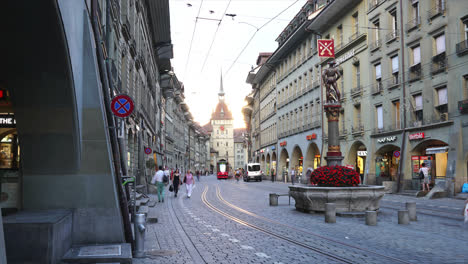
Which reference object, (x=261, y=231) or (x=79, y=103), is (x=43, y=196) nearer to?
(x=79, y=103)

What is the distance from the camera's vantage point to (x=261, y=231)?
1112 cm

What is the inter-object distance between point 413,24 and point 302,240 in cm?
2247

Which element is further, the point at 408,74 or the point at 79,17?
the point at 408,74

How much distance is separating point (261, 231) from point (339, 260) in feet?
12.2

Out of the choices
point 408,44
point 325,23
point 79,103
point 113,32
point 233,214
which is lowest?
point 233,214

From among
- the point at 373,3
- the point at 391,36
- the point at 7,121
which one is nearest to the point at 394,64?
the point at 391,36

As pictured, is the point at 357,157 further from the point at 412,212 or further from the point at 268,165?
the point at 268,165

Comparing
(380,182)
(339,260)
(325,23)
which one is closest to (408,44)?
(380,182)

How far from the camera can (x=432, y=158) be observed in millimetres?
27391

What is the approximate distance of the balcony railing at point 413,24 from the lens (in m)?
27.6

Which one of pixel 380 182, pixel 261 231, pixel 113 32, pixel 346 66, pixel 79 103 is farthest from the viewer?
pixel 346 66

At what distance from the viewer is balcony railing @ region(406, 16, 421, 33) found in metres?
27.6

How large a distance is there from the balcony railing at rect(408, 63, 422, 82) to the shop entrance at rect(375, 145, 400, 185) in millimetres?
5593

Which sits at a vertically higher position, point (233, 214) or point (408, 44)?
point (408, 44)
